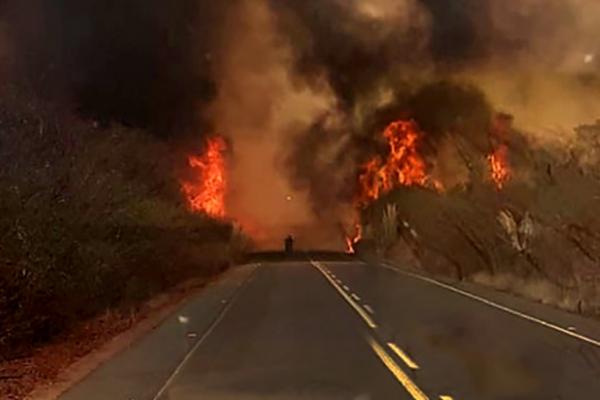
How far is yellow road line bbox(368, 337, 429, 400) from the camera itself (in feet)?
41.3

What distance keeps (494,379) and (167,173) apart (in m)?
28.4

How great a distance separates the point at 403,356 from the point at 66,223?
6.59 m

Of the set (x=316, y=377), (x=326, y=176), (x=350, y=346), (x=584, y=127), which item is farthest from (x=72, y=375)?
(x=326, y=176)

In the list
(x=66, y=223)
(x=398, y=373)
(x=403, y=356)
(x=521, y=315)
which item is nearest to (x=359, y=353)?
(x=403, y=356)

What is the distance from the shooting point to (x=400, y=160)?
275 feet

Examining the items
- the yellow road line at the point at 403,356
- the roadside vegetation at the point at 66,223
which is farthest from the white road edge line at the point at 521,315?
the roadside vegetation at the point at 66,223

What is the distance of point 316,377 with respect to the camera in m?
14.5

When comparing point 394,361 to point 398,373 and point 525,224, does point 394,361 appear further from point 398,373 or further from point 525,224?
point 525,224

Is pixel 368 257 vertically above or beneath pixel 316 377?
above

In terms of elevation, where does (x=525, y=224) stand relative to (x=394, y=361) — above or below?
above

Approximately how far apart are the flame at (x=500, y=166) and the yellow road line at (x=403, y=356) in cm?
2166

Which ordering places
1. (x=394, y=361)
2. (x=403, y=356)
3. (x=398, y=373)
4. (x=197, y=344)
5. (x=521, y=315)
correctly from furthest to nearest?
1. (x=521, y=315)
2. (x=197, y=344)
3. (x=403, y=356)
4. (x=394, y=361)
5. (x=398, y=373)

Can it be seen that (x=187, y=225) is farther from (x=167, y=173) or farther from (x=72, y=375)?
(x=72, y=375)

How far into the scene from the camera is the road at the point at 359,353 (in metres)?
13.2
